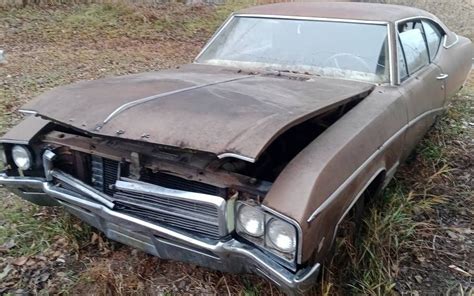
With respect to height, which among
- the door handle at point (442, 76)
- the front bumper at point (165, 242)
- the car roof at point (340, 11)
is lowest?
the front bumper at point (165, 242)

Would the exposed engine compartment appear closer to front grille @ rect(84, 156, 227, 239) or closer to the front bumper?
front grille @ rect(84, 156, 227, 239)

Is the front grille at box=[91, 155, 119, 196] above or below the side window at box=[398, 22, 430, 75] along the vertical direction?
below

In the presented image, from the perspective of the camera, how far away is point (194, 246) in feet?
7.21

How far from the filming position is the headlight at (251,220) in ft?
6.82

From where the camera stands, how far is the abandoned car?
204 cm

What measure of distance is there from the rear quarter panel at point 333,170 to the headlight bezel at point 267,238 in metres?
0.02

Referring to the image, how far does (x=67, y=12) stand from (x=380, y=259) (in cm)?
832

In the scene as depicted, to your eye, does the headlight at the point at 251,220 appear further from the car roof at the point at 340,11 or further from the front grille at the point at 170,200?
→ the car roof at the point at 340,11

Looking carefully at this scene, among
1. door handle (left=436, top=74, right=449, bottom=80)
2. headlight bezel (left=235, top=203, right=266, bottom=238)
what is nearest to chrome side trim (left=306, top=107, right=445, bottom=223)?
headlight bezel (left=235, top=203, right=266, bottom=238)

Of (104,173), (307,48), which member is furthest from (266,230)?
(307,48)

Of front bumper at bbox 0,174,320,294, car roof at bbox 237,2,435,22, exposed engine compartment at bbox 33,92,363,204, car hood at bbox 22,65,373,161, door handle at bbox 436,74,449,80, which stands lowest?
front bumper at bbox 0,174,320,294

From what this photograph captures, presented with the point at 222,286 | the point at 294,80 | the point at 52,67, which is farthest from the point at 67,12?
the point at 222,286

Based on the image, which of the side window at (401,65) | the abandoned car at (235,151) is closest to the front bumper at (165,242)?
the abandoned car at (235,151)

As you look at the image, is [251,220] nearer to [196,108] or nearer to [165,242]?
[165,242]
